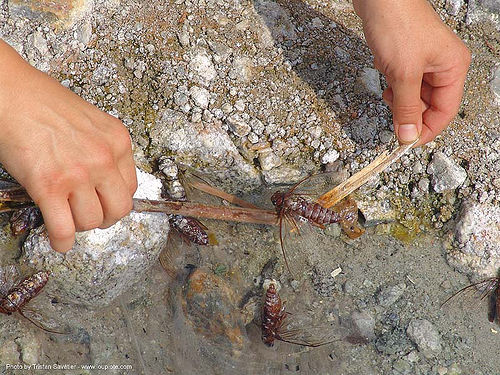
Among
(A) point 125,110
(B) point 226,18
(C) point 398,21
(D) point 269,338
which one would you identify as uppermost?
(C) point 398,21

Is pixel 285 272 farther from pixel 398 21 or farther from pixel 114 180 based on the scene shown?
pixel 398 21

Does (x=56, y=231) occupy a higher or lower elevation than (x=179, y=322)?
higher

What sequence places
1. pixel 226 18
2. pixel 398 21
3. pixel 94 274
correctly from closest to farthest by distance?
pixel 398 21 → pixel 94 274 → pixel 226 18

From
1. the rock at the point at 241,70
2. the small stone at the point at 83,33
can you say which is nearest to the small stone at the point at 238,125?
the rock at the point at 241,70

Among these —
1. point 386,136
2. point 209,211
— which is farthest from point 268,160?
point 386,136

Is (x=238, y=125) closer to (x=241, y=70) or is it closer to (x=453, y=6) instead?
(x=241, y=70)

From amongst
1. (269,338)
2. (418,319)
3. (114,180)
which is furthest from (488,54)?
(114,180)

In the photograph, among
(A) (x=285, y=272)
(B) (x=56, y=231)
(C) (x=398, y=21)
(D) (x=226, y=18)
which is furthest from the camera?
(D) (x=226, y=18)
